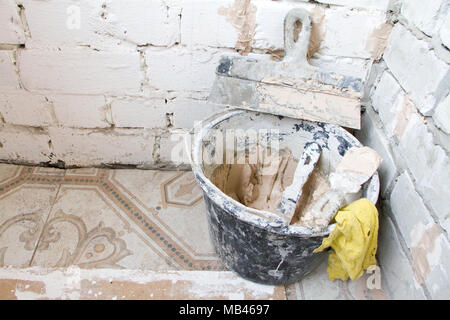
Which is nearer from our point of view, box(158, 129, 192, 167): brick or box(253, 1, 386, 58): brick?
box(253, 1, 386, 58): brick

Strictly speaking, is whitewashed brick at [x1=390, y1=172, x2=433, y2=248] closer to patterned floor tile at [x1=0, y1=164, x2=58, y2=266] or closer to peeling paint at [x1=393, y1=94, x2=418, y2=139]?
peeling paint at [x1=393, y1=94, x2=418, y2=139]

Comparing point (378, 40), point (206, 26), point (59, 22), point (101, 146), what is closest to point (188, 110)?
point (206, 26)

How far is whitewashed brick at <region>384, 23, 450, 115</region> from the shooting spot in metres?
0.92

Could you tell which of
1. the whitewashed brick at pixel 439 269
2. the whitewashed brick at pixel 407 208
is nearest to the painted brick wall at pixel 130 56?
the whitewashed brick at pixel 407 208

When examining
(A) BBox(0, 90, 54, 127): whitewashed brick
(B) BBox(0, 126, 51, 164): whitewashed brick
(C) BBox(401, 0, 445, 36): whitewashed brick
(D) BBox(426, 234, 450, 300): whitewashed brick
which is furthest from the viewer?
(B) BBox(0, 126, 51, 164): whitewashed brick

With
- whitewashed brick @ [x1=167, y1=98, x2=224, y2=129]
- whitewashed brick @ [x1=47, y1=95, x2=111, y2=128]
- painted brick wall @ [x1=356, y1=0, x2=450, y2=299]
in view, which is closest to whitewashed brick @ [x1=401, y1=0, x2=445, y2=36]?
painted brick wall @ [x1=356, y1=0, x2=450, y2=299]

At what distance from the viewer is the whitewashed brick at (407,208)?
98cm

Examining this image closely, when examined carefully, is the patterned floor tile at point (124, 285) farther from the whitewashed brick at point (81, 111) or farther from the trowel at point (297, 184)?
the whitewashed brick at point (81, 111)

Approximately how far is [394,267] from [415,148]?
1.37 ft

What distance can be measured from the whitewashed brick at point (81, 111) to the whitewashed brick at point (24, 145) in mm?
154

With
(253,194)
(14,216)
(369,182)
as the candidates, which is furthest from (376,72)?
(14,216)

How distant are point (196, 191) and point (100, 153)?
515 millimetres

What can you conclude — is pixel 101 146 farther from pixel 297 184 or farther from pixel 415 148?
pixel 415 148

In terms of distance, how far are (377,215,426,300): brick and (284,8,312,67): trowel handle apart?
660mm
